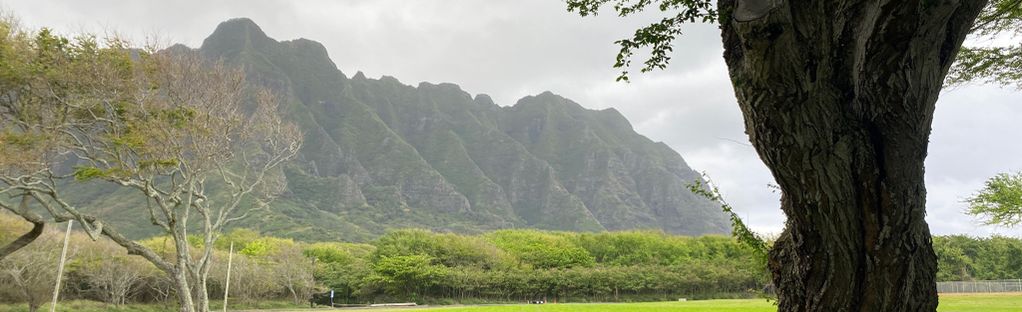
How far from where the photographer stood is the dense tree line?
34.1 meters

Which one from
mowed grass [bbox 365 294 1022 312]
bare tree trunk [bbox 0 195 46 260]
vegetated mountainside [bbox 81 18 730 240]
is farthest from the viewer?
vegetated mountainside [bbox 81 18 730 240]

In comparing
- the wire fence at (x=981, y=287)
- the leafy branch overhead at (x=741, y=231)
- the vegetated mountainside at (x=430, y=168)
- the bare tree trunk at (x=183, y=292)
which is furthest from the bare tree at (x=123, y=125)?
the vegetated mountainside at (x=430, y=168)

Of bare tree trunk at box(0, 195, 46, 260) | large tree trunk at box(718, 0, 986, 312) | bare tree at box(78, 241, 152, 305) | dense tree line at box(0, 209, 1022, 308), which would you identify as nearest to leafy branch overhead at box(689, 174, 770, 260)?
large tree trunk at box(718, 0, 986, 312)

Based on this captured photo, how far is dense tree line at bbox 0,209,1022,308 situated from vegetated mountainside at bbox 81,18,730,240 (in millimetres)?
45088

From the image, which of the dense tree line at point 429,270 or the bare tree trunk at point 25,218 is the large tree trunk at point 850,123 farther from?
the dense tree line at point 429,270

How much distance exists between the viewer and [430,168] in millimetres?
141375

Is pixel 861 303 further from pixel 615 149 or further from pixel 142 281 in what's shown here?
pixel 615 149

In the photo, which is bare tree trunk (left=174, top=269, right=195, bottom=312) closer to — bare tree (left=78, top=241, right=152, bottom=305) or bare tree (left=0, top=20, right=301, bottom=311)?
bare tree (left=0, top=20, right=301, bottom=311)

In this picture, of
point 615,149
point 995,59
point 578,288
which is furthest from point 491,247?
point 615,149

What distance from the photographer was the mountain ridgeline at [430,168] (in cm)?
12091

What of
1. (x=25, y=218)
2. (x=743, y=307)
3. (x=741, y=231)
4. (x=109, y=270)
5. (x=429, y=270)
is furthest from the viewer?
(x=429, y=270)

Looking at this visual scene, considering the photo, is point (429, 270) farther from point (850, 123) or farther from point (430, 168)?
point (430, 168)

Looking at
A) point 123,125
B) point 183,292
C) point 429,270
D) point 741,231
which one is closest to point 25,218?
point 123,125

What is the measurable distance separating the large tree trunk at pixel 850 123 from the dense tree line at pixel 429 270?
110 ft
